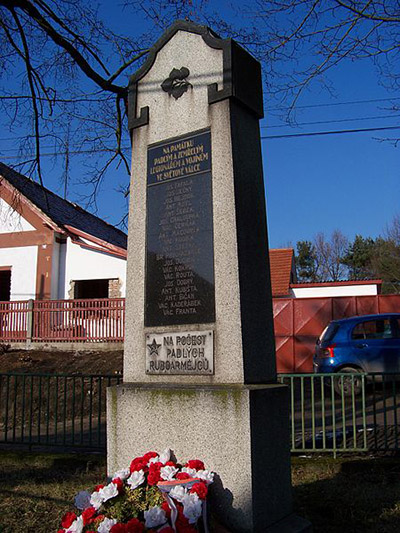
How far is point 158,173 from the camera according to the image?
446cm

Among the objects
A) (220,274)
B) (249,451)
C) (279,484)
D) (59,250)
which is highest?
(59,250)

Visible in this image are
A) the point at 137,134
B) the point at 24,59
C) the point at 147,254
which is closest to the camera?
the point at 147,254

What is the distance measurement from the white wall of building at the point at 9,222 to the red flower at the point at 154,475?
18483 mm

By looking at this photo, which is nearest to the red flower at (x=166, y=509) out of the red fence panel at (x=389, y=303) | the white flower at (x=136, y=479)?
the white flower at (x=136, y=479)

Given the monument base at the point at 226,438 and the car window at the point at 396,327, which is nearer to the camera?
the monument base at the point at 226,438

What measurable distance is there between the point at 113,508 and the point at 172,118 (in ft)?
10.0

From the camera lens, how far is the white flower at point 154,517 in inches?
119

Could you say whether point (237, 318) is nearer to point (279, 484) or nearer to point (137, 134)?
point (279, 484)

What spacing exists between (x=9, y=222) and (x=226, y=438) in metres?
19.5

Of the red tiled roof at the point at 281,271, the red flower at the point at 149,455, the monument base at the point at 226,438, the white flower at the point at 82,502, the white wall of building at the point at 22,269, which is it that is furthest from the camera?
the red tiled roof at the point at 281,271

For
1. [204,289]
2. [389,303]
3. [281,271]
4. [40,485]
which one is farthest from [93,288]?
[204,289]

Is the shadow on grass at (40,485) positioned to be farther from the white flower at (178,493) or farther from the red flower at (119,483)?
the white flower at (178,493)

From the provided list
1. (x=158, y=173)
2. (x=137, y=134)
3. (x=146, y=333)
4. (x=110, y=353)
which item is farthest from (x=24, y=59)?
(x=110, y=353)

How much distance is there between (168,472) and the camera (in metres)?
3.39
